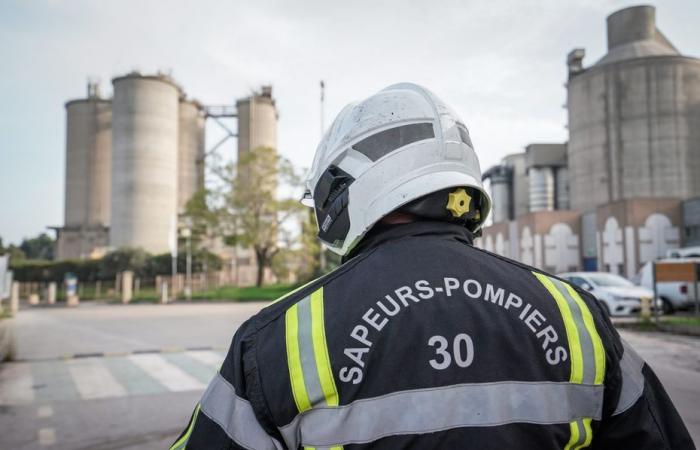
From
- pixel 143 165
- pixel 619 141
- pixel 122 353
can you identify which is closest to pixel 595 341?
pixel 122 353

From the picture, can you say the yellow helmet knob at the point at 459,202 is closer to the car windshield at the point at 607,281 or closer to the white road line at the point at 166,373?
the white road line at the point at 166,373

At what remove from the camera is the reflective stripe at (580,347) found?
1.44 meters

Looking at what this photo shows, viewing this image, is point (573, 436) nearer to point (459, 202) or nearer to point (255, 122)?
point (459, 202)

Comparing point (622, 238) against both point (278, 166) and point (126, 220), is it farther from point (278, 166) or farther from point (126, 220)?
point (126, 220)

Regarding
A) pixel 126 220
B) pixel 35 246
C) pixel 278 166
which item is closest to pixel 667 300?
pixel 278 166

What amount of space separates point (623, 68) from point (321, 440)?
4567 centimetres

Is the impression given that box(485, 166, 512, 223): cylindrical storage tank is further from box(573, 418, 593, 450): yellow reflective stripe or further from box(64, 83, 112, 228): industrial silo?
box(573, 418, 593, 450): yellow reflective stripe

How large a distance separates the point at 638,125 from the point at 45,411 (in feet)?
140

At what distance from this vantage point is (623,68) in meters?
40.7

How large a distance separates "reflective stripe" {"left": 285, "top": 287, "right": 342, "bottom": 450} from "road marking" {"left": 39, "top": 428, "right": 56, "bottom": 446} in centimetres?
473

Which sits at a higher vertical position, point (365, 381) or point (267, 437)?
point (365, 381)

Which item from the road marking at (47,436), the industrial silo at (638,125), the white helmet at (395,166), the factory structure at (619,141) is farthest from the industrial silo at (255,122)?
the white helmet at (395,166)

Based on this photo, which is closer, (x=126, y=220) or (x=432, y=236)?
(x=432, y=236)

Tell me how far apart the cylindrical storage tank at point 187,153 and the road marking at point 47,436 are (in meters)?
57.3
